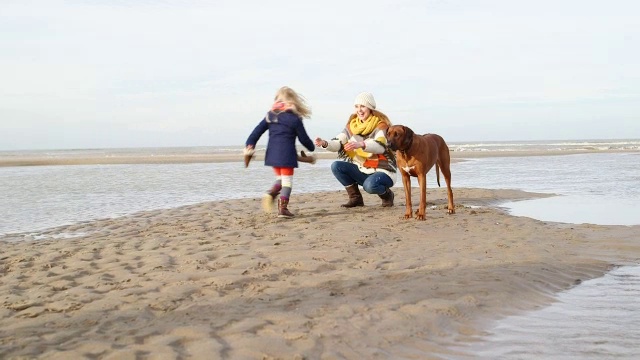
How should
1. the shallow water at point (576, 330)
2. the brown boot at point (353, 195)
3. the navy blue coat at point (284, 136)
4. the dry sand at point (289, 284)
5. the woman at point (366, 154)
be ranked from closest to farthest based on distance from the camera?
1. the shallow water at point (576, 330)
2. the dry sand at point (289, 284)
3. the navy blue coat at point (284, 136)
4. the woman at point (366, 154)
5. the brown boot at point (353, 195)

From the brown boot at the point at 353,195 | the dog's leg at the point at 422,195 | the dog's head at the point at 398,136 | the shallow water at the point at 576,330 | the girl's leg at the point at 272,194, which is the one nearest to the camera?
the shallow water at the point at 576,330

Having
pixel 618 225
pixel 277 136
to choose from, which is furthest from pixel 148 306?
pixel 618 225

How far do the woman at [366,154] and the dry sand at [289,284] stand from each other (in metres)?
1.07

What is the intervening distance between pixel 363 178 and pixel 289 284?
4875mm

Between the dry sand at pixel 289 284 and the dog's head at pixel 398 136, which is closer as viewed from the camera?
the dry sand at pixel 289 284

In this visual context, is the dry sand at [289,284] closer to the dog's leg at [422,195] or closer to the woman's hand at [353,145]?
the dog's leg at [422,195]

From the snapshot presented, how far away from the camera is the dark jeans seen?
932cm

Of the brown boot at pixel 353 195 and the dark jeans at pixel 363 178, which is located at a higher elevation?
the dark jeans at pixel 363 178

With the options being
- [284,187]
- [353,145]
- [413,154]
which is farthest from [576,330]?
[284,187]

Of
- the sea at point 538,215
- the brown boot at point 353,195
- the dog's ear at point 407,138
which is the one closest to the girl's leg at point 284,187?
the brown boot at point 353,195

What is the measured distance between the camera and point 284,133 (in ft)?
27.7

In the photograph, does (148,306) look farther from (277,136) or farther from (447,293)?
(277,136)

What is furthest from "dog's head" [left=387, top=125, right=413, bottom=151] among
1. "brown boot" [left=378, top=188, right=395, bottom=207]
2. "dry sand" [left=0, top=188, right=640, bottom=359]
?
"brown boot" [left=378, top=188, right=395, bottom=207]

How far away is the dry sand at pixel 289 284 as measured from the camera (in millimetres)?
3602
